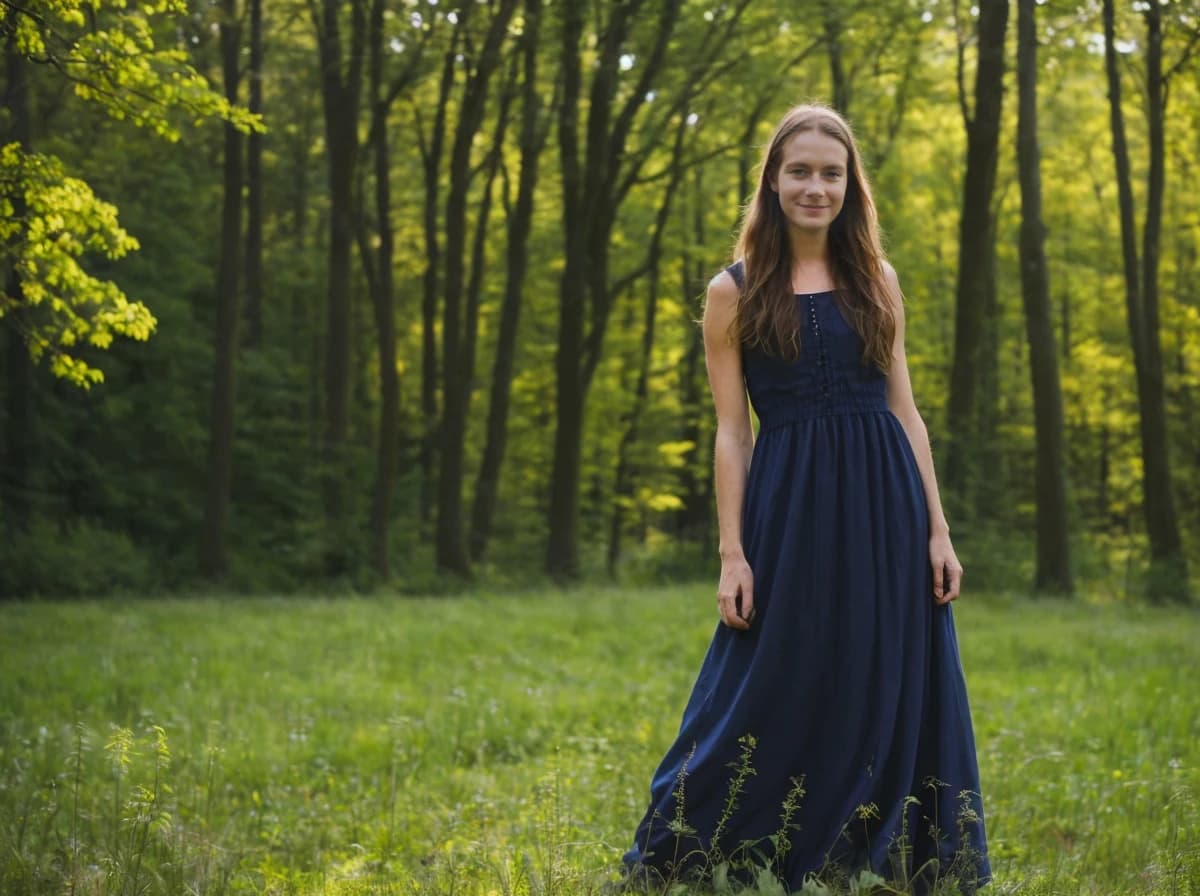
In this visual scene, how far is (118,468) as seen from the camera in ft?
77.8

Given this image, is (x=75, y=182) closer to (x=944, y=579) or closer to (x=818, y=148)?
(x=818, y=148)

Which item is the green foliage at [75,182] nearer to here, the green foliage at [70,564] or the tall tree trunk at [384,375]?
the green foliage at [70,564]

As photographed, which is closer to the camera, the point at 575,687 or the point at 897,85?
the point at 575,687

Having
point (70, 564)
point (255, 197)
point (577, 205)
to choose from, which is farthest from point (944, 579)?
point (255, 197)

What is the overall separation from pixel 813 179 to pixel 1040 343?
14.1 meters

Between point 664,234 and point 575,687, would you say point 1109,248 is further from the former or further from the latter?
point 575,687

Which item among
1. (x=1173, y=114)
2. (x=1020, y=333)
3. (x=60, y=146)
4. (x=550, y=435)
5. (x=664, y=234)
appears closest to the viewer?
(x=60, y=146)

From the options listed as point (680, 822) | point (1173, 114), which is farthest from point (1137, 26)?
point (680, 822)

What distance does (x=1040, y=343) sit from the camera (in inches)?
690

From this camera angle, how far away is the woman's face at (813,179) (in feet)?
13.9

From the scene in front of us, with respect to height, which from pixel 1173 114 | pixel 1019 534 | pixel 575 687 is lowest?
pixel 575 687

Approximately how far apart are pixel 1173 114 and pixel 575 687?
17192 millimetres

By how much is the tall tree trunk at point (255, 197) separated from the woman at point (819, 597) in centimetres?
1635

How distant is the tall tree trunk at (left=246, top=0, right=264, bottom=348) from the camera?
2017 cm
